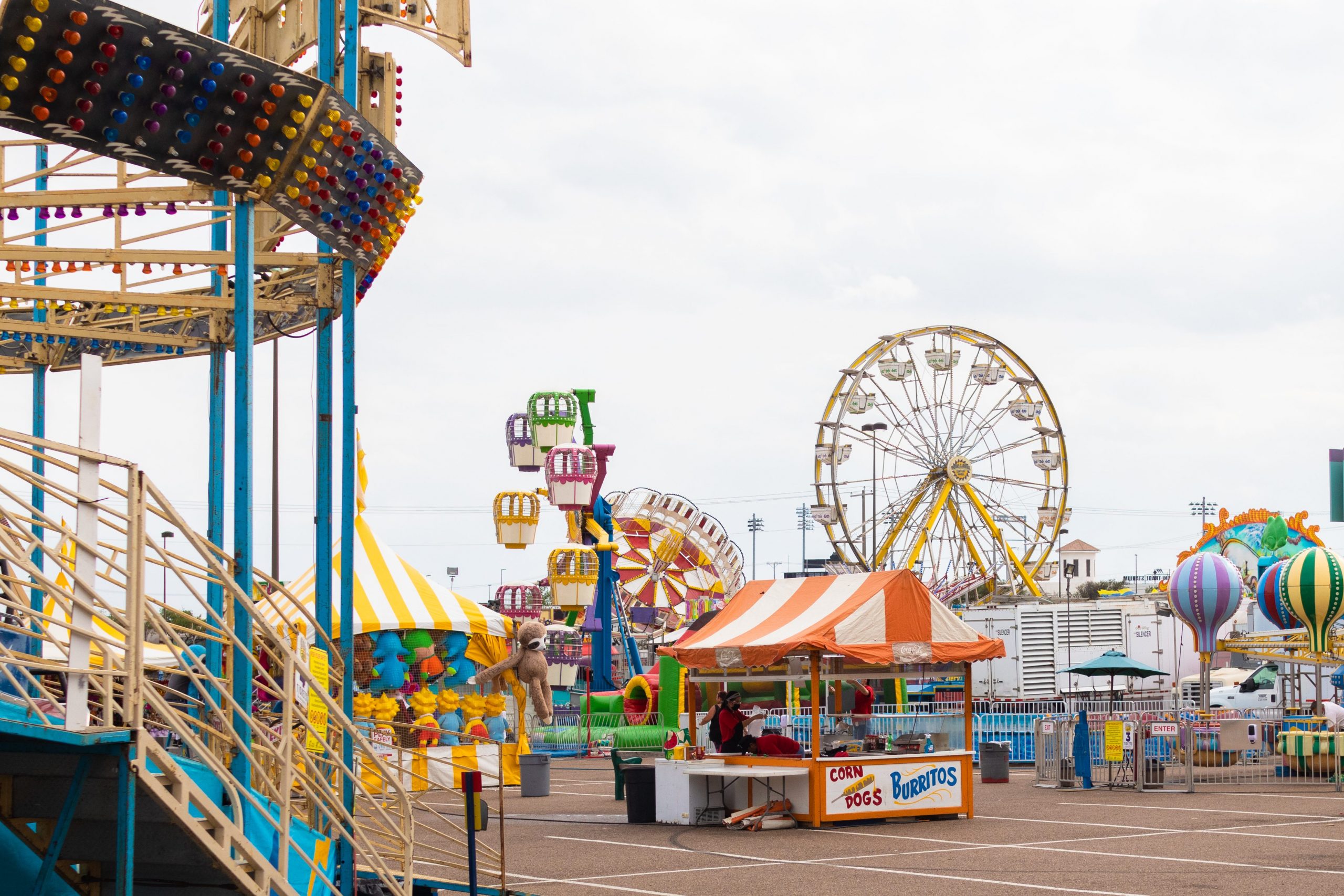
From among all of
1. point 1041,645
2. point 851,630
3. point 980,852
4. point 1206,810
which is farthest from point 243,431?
point 1041,645

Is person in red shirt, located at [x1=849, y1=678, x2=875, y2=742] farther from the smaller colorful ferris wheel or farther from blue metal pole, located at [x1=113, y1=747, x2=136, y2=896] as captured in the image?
the smaller colorful ferris wheel

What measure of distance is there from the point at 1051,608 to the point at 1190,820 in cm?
2011

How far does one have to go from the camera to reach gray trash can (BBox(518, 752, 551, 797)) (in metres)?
21.9

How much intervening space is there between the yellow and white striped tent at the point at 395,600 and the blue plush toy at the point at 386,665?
0.24 meters

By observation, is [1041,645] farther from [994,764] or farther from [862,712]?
[862,712]

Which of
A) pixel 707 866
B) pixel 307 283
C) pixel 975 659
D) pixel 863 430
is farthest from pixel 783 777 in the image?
pixel 863 430

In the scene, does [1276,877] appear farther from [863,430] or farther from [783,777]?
[863,430]

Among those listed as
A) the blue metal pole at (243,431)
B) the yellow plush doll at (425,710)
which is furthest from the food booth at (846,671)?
the blue metal pole at (243,431)

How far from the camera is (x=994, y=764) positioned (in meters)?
23.8

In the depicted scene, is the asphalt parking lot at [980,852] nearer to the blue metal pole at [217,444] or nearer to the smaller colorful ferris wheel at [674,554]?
the blue metal pole at [217,444]

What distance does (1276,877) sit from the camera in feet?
39.8

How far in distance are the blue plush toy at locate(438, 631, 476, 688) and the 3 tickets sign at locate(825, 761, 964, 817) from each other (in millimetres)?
8685

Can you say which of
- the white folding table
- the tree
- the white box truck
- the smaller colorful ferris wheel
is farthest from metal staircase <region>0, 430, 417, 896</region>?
the tree

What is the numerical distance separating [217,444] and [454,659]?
47.9 feet
